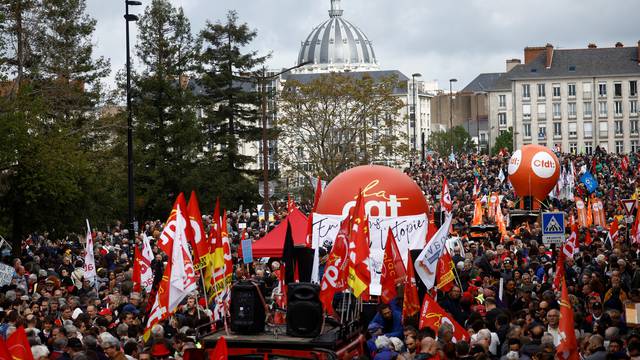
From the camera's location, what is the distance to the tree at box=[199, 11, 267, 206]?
213ft

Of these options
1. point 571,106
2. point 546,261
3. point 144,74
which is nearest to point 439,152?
point 571,106

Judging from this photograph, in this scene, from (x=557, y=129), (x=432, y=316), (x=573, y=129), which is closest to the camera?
(x=432, y=316)

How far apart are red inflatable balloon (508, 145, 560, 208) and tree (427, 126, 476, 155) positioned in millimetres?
88622

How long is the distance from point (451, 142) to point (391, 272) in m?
122

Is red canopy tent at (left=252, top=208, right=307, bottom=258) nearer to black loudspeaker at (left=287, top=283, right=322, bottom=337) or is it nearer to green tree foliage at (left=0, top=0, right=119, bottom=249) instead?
green tree foliage at (left=0, top=0, right=119, bottom=249)

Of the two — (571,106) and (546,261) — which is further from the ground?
(571,106)

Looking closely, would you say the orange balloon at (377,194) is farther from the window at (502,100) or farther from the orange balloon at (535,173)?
the window at (502,100)

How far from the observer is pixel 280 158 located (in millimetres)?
67875

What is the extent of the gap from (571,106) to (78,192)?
106 meters

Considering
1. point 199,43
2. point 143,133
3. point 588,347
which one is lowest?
point 588,347

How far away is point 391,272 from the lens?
18078 mm

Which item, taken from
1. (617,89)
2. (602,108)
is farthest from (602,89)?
(602,108)

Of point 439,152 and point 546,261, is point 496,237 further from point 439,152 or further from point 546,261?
point 439,152

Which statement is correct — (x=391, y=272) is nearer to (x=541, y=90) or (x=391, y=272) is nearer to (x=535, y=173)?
(x=535, y=173)
